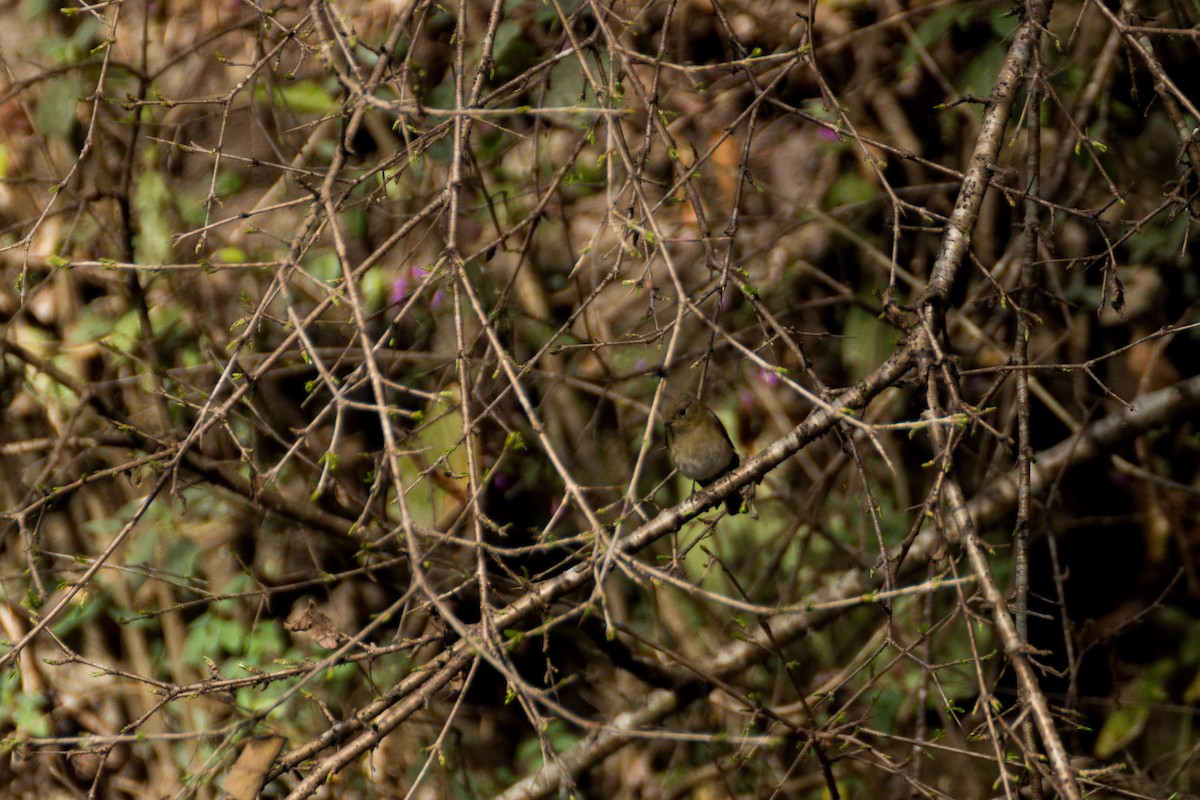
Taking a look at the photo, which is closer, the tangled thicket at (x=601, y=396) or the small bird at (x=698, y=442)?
the small bird at (x=698, y=442)

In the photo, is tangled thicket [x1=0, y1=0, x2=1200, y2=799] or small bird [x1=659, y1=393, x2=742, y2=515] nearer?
small bird [x1=659, y1=393, x2=742, y2=515]

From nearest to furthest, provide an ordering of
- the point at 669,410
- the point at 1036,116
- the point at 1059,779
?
→ the point at 1059,779, the point at 1036,116, the point at 669,410

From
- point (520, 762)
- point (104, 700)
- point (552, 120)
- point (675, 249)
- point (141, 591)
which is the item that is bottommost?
point (520, 762)

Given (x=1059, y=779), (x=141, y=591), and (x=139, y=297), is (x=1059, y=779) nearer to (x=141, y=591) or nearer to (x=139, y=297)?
(x=139, y=297)

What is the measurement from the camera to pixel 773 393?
4906 millimetres

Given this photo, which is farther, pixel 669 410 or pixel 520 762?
pixel 520 762

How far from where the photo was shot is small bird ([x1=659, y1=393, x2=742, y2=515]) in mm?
3297

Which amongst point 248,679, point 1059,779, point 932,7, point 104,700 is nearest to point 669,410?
point 248,679

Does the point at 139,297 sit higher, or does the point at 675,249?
the point at 139,297

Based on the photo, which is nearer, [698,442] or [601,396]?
[698,442]

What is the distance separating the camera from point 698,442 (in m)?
3.31

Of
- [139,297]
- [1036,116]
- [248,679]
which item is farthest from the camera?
[139,297]

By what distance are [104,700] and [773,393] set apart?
11.7ft

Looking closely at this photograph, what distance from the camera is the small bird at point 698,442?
3.30m
